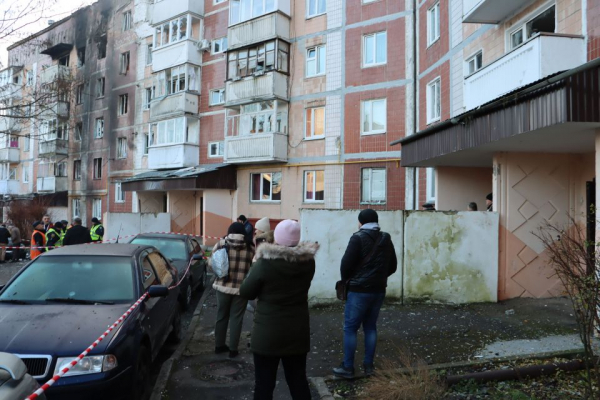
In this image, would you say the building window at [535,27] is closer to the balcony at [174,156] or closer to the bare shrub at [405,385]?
the bare shrub at [405,385]

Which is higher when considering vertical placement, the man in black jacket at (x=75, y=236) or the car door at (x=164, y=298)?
the man in black jacket at (x=75, y=236)

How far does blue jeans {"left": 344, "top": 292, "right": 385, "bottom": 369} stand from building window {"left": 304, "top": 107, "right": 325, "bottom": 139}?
14823mm

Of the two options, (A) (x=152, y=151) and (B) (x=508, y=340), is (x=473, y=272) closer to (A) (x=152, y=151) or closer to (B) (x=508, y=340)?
(B) (x=508, y=340)

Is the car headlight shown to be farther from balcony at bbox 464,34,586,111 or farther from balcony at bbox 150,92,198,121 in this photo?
balcony at bbox 150,92,198,121

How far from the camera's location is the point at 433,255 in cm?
802

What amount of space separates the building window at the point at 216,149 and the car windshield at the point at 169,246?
12.7m

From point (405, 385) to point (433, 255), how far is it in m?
4.32

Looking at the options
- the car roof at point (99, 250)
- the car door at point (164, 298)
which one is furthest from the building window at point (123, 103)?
the car roof at point (99, 250)

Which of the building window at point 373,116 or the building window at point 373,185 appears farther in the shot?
the building window at point 373,116

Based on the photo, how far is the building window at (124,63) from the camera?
92.8ft

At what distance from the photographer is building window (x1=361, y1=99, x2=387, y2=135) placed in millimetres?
17625

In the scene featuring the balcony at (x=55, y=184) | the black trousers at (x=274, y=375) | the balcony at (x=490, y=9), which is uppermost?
the balcony at (x=490, y=9)

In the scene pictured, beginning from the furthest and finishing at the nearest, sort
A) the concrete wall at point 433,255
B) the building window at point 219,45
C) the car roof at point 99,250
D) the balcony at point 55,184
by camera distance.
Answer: the balcony at point 55,184, the building window at point 219,45, the concrete wall at point 433,255, the car roof at point 99,250

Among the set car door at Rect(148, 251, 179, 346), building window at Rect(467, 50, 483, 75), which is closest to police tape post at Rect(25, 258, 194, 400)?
car door at Rect(148, 251, 179, 346)
